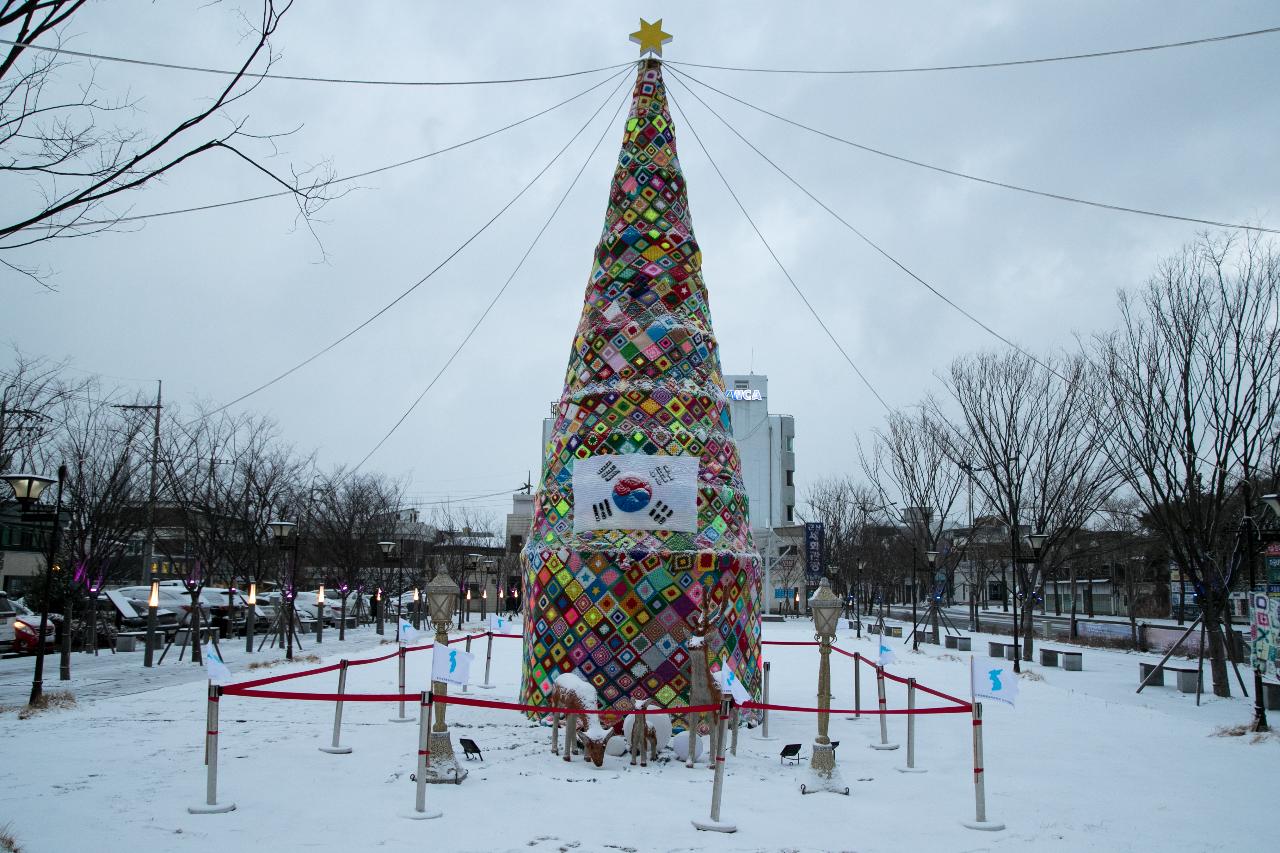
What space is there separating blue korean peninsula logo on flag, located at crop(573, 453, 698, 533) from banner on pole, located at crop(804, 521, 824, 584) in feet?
106

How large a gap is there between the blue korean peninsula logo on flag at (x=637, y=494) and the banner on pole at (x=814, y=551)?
32.3 meters

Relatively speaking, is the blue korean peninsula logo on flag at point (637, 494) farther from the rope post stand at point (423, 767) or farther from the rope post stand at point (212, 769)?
the rope post stand at point (212, 769)

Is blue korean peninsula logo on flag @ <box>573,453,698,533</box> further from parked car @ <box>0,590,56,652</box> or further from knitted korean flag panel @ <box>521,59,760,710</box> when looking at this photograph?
parked car @ <box>0,590,56,652</box>

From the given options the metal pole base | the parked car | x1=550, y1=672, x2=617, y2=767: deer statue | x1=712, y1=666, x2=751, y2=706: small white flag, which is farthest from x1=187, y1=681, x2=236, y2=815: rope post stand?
the parked car

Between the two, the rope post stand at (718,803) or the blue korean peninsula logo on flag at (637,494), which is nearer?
the rope post stand at (718,803)

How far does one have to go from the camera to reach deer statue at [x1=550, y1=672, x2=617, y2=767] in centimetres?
912

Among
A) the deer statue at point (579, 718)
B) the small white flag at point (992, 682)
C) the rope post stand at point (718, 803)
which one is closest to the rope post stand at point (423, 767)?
the deer statue at point (579, 718)

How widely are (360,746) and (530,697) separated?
84.1 inches

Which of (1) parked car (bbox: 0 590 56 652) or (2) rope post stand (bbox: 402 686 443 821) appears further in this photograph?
(1) parked car (bbox: 0 590 56 652)

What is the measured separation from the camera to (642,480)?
10.9 m

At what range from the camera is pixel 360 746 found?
9797 millimetres

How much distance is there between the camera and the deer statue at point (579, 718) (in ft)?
29.9

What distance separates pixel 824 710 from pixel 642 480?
360cm

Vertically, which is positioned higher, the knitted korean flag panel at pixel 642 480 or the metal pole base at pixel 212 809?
the knitted korean flag panel at pixel 642 480
